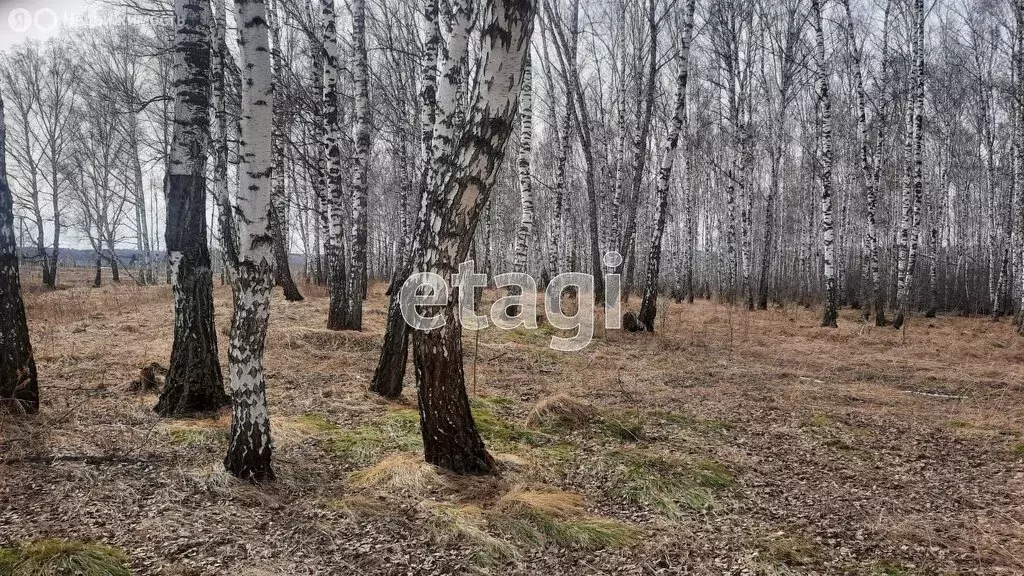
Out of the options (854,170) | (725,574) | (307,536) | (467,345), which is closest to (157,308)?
(467,345)

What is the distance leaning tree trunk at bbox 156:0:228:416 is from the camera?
495cm

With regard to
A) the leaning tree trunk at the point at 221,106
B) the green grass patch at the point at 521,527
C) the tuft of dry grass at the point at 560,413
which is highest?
the leaning tree trunk at the point at 221,106

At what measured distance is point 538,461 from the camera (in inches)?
173

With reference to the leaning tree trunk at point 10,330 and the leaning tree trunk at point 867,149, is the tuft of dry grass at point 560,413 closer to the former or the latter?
the leaning tree trunk at point 10,330

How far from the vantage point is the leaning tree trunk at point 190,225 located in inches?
195

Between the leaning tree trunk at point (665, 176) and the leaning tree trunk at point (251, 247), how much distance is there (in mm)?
8432

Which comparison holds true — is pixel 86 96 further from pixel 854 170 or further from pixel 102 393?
pixel 854 170

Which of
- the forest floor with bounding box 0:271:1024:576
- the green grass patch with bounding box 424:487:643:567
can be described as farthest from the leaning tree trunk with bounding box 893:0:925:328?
the green grass patch with bounding box 424:487:643:567

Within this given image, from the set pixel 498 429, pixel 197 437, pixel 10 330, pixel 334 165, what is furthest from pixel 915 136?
pixel 10 330

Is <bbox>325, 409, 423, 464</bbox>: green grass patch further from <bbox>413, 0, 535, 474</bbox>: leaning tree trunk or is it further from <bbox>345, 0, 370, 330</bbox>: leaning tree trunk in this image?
<bbox>345, 0, 370, 330</bbox>: leaning tree trunk

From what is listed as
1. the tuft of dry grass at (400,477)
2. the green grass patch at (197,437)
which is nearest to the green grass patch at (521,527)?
the tuft of dry grass at (400,477)

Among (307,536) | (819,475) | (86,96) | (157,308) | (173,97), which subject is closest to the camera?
(307,536)

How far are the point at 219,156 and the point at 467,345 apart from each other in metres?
4.92

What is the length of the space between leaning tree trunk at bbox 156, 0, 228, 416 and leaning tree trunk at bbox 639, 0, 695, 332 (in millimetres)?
8145
